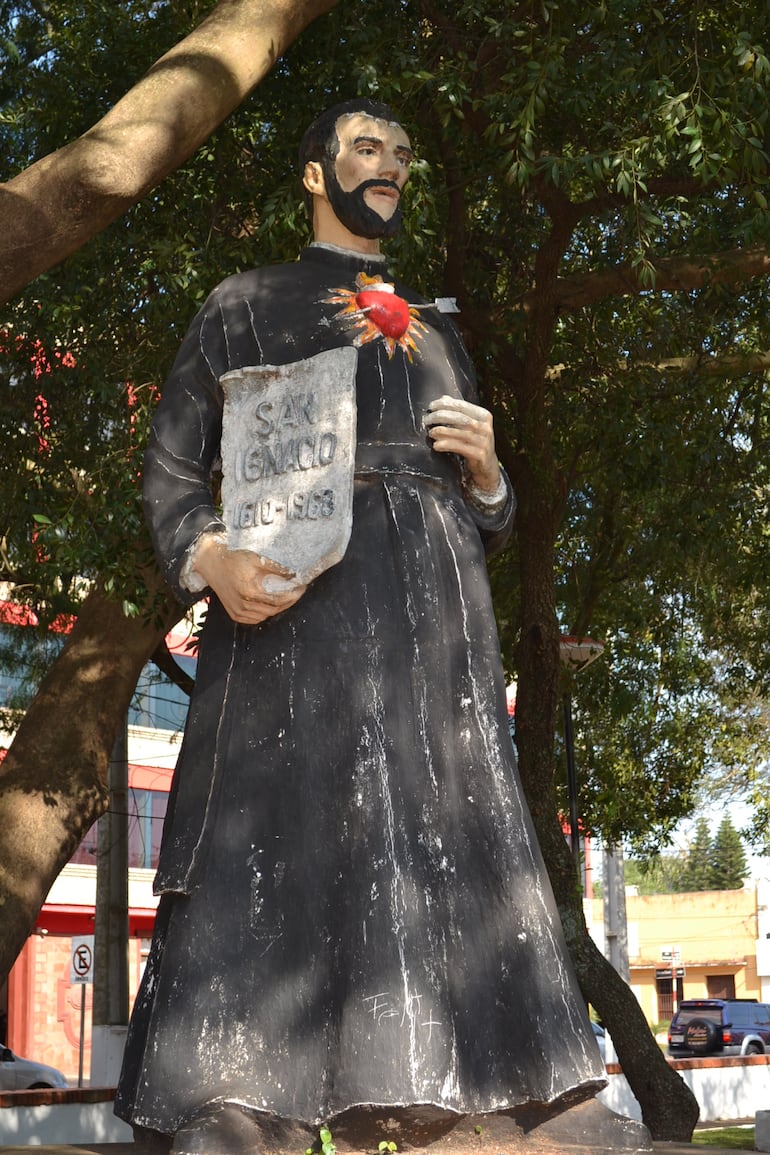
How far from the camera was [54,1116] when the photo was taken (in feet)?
35.9

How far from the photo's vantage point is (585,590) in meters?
13.7

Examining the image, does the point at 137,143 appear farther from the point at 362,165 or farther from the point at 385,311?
the point at 385,311

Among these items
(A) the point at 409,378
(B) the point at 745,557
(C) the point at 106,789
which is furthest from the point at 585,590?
(A) the point at 409,378

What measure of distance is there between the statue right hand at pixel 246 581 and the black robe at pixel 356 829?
8 centimetres

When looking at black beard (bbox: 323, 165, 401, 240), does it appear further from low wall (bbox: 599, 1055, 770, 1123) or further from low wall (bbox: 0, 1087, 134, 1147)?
low wall (bbox: 599, 1055, 770, 1123)

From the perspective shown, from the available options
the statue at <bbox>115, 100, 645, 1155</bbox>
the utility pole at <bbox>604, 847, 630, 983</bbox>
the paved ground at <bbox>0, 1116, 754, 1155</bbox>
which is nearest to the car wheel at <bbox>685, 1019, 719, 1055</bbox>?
the utility pole at <bbox>604, 847, 630, 983</bbox>

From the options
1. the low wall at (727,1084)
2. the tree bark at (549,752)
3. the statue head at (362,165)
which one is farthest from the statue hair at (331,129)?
the low wall at (727,1084)

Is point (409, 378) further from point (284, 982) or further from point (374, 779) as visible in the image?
point (284, 982)

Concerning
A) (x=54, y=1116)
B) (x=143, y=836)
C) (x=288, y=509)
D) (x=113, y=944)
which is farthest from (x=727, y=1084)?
(x=288, y=509)

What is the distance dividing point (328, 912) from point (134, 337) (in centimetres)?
654

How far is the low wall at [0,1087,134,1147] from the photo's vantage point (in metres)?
10.8

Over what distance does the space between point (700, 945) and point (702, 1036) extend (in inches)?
721

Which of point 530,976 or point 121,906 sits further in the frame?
point 121,906

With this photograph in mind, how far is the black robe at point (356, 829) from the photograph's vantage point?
138 inches
